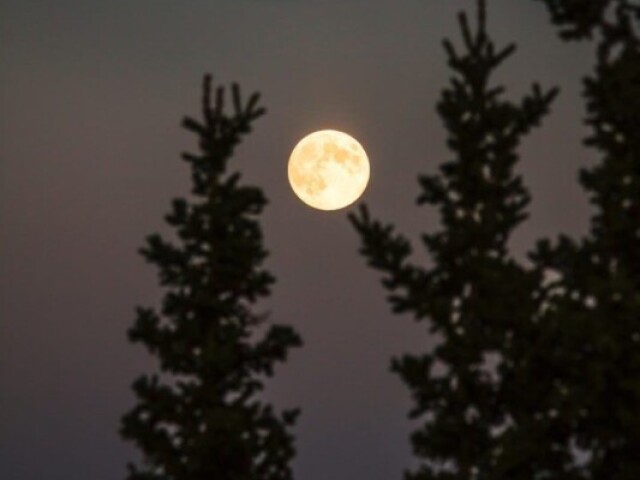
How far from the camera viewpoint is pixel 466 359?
20.5 metres

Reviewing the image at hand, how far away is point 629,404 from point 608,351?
3.99 ft

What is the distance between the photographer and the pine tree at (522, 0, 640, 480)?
18109 mm

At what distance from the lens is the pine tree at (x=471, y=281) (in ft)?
65.4

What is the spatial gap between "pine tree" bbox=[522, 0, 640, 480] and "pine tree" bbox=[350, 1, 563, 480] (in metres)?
0.57

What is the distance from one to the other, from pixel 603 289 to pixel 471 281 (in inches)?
139

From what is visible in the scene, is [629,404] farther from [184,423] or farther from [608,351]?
[184,423]

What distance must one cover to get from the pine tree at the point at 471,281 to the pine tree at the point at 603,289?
1.86ft

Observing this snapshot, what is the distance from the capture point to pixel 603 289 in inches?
714

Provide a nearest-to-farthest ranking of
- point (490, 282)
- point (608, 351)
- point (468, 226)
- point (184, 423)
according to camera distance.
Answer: point (608, 351), point (490, 282), point (468, 226), point (184, 423)

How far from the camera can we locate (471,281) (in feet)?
70.1

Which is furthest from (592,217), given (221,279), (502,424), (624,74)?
(221,279)

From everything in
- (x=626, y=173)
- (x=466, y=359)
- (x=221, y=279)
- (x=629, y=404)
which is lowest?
(x=629, y=404)

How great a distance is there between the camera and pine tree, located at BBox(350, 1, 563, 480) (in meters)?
19.9

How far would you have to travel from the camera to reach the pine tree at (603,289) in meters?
18.1
